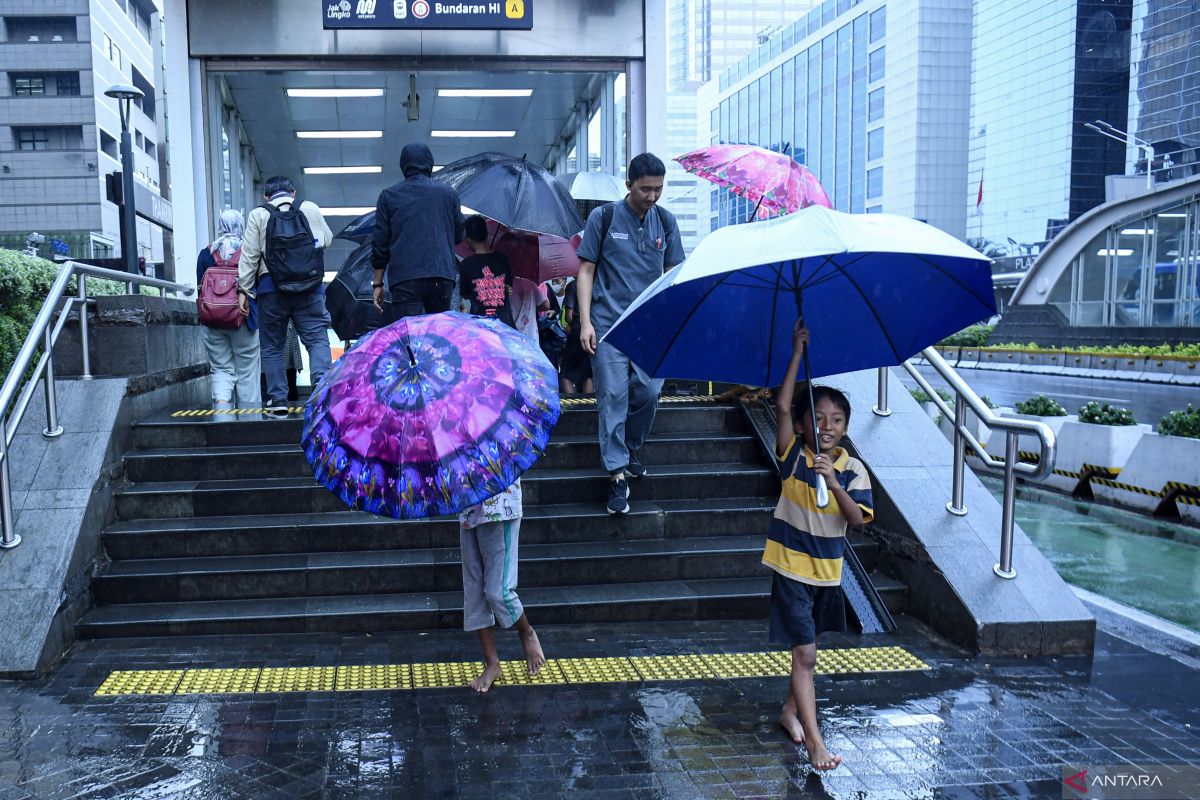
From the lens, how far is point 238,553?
6.02 m

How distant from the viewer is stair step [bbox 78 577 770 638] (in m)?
5.38

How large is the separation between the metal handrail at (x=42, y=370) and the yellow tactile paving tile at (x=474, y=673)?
4.28 ft

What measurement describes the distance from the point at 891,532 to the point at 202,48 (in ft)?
28.1

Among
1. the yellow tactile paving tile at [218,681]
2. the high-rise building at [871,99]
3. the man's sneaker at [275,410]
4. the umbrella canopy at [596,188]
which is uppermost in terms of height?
the high-rise building at [871,99]

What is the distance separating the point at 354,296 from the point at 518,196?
3.07 metres

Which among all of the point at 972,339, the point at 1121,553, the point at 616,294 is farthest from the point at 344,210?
the point at 972,339

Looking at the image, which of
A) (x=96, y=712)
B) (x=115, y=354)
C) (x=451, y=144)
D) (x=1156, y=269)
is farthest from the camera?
(x=1156, y=269)

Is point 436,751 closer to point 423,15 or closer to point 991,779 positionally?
point 991,779

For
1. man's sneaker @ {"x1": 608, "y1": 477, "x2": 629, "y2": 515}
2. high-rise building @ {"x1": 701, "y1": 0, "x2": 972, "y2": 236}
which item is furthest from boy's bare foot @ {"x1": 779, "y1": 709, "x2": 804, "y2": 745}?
high-rise building @ {"x1": 701, "y1": 0, "x2": 972, "y2": 236}

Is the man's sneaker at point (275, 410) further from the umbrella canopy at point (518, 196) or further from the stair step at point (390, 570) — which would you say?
the umbrella canopy at point (518, 196)

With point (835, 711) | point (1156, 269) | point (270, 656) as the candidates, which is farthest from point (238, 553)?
point (1156, 269)

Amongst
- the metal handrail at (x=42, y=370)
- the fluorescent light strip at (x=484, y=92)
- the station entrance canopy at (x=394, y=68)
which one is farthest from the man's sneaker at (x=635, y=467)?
the fluorescent light strip at (x=484, y=92)

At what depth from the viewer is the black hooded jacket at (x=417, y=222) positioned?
6.37m

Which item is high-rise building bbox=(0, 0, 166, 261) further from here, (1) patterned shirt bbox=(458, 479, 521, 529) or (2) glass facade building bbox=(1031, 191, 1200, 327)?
(1) patterned shirt bbox=(458, 479, 521, 529)
